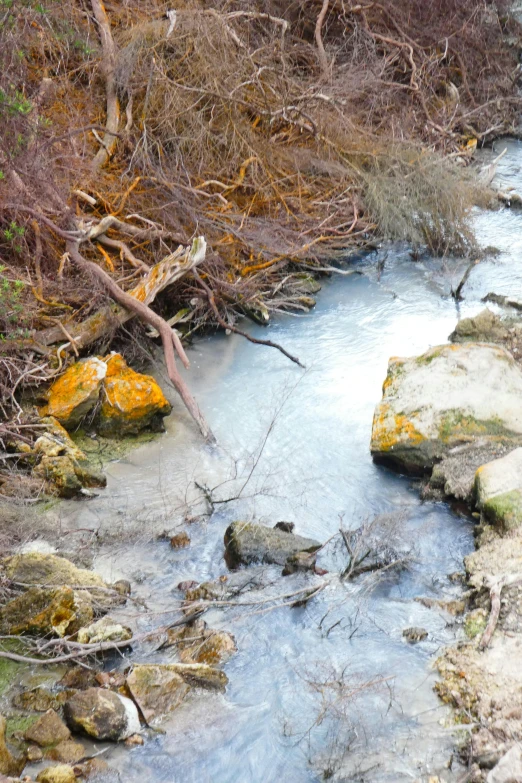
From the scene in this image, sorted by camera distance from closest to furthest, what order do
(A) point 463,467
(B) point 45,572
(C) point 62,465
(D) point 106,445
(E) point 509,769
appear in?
(E) point 509,769
(B) point 45,572
(A) point 463,467
(C) point 62,465
(D) point 106,445

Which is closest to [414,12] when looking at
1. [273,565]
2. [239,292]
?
[239,292]

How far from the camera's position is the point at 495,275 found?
8.91 metres

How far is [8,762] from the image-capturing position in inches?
134

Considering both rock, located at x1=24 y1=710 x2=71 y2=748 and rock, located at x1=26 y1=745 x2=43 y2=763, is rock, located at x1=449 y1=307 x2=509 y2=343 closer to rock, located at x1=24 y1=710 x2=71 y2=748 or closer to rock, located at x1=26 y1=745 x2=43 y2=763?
rock, located at x1=24 y1=710 x2=71 y2=748

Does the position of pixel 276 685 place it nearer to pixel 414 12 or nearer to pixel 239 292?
pixel 239 292

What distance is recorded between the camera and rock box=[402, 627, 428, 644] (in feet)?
14.1

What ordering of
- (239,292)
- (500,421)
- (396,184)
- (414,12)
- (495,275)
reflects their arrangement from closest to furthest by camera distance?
(500,421)
(239,292)
(495,275)
(396,184)
(414,12)

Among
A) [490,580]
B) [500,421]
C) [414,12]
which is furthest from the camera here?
[414,12]

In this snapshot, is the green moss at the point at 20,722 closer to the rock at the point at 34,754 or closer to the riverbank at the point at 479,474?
the rock at the point at 34,754

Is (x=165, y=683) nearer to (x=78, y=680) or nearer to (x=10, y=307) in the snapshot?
(x=78, y=680)

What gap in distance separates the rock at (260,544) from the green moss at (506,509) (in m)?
1.06

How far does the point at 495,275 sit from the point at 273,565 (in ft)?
16.9

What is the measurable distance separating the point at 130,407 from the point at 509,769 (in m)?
3.99

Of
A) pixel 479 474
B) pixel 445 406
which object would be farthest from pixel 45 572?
pixel 445 406
